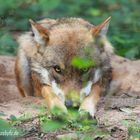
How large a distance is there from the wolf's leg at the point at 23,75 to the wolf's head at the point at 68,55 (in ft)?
1.35

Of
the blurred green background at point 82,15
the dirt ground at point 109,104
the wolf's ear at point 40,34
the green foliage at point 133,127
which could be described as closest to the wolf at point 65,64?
the wolf's ear at point 40,34

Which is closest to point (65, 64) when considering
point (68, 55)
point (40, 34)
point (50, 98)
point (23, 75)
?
point (68, 55)

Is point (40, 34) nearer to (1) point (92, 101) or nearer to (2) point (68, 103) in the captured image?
(1) point (92, 101)

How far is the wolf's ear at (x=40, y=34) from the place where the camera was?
8570 millimetres

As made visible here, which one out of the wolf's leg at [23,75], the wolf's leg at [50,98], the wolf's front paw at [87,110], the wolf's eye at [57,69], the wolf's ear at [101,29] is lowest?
the wolf's front paw at [87,110]

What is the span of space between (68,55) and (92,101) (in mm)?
674

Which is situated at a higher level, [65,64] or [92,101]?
[65,64]

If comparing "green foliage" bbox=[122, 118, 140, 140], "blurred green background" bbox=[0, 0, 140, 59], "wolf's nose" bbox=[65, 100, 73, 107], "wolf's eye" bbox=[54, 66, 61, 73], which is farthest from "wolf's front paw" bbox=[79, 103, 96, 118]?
"blurred green background" bbox=[0, 0, 140, 59]

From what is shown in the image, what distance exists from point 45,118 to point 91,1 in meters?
8.23

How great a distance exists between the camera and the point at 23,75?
9453 mm

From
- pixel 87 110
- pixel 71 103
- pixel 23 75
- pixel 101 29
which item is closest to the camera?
pixel 71 103

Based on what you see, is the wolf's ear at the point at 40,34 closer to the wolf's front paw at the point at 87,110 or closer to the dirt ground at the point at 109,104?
the dirt ground at the point at 109,104

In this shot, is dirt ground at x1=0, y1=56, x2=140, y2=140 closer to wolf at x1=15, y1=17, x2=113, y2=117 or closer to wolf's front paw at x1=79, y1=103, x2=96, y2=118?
wolf's front paw at x1=79, y1=103, x2=96, y2=118

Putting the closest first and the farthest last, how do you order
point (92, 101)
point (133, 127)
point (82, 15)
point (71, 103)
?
1. point (133, 127)
2. point (71, 103)
3. point (92, 101)
4. point (82, 15)
